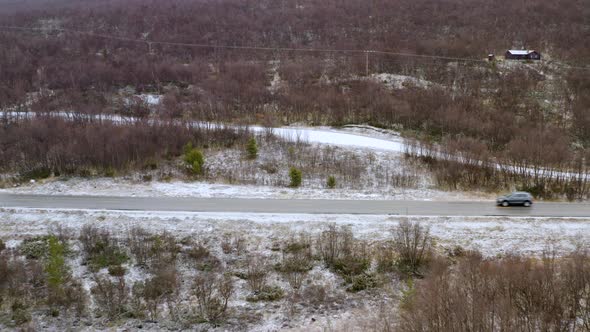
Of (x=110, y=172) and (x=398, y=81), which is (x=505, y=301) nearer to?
(x=110, y=172)

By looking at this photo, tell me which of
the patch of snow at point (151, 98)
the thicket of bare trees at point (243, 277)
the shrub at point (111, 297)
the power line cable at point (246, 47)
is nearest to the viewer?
the thicket of bare trees at point (243, 277)

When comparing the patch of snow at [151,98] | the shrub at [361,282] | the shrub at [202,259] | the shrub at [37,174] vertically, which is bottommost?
the shrub at [361,282]

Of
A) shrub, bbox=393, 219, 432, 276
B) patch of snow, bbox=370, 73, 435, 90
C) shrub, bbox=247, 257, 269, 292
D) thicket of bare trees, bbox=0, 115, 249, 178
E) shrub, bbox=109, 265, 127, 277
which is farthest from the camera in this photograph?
patch of snow, bbox=370, 73, 435, 90

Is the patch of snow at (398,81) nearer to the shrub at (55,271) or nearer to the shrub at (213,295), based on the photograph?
the shrub at (213,295)

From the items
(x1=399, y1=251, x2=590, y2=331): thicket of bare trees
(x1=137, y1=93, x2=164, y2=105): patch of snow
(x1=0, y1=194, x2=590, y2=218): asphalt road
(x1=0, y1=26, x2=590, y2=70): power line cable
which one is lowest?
(x1=399, y1=251, x2=590, y2=331): thicket of bare trees

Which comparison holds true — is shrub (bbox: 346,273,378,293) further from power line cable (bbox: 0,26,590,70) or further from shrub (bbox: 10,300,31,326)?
power line cable (bbox: 0,26,590,70)

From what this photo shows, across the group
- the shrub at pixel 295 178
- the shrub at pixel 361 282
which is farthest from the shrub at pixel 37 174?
the shrub at pixel 361 282

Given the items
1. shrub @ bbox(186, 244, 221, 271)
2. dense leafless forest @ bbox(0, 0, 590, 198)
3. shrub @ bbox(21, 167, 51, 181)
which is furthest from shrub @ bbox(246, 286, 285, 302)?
shrub @ bbox(21, 167, 51, 181)
